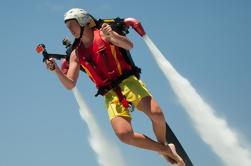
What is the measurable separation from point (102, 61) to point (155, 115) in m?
1.67

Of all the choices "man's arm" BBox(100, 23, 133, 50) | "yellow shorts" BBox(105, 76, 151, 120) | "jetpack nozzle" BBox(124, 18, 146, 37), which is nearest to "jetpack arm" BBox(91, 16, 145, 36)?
"jetpack nozzle" BBox(124, 18, 146, 37)

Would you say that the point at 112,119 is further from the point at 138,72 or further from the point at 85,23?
the point at 85,23

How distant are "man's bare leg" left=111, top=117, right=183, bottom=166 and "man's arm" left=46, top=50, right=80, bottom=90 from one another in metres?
1.20

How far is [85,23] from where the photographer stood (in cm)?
1226

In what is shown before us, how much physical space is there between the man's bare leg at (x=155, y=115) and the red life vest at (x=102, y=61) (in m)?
0.87

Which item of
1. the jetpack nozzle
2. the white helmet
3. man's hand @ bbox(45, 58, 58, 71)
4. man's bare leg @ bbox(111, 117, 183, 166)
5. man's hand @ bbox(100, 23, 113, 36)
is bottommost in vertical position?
man's bare leg @ bbox(111, 117, 183, 166)

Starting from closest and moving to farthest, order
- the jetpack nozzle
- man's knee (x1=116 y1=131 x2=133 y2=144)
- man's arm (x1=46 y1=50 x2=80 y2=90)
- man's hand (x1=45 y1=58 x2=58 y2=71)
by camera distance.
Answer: man's hand (x1=45 y1=58 x2=58 y2=71), man's arm (x1=46 y1=50 x2=80 y2=90), man's knee (x1=116 y1=131 x2=133 y2=144), the jetpack nozzle

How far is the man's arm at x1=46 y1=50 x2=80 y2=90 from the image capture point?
37.8 feet

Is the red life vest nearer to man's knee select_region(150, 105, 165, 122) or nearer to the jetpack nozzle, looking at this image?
the jetpack nozzle

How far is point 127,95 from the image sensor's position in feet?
40.3

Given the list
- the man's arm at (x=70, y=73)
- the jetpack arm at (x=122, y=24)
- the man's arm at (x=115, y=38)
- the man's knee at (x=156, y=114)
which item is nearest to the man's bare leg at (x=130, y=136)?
the man's knee at (x=156, y=114)

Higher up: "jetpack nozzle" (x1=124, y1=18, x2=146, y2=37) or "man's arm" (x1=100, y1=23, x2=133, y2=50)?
"jetpack nozzle" (x1=124, y1=18, x2=146, y2=37)

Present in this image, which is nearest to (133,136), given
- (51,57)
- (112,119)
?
(112,119)

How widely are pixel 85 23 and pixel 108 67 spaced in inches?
42.9
